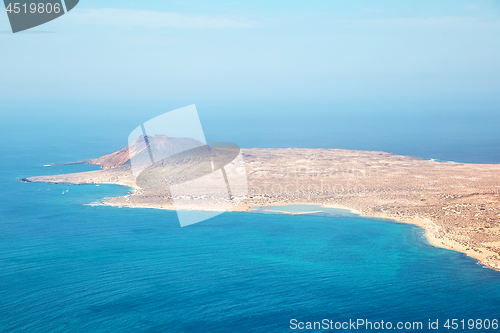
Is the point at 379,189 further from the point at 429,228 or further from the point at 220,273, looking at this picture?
the point at 220,273

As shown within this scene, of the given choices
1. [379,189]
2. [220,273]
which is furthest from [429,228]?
[220,273]

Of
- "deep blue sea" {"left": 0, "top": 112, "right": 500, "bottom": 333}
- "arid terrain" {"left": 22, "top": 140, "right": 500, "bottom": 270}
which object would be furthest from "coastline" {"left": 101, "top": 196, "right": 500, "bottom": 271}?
"deep blue sea" {"left": 0, "top": 112, "right": 500, "bottom": 333}

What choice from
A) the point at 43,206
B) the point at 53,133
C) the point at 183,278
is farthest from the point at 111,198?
the point at 53,133

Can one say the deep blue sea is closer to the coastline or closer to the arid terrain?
the coastline

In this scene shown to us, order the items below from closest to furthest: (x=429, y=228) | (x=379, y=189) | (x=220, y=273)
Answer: (x=220, y=273) → (x=429, y=228) → (x=379, y=189)

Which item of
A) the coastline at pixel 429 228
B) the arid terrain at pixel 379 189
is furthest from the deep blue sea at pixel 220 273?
the arid terrain at pixel 379 189

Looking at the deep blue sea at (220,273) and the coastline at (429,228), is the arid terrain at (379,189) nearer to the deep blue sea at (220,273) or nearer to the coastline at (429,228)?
the coastline at (429,228)
